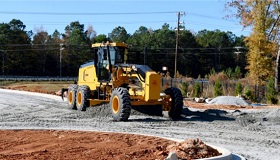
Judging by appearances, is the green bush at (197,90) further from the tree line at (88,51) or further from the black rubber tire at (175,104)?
the tree line at (88,51)

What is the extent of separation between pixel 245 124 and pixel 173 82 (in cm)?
2675

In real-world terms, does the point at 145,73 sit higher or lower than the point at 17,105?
higher

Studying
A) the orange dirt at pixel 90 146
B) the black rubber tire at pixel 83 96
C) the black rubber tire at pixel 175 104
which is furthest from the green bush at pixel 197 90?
the orange dirt at pixel 90 146

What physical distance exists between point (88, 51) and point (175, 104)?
69.1 metres

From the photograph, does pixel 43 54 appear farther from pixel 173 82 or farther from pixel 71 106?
pixel 71 106

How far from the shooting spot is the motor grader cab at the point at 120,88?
1795 cm

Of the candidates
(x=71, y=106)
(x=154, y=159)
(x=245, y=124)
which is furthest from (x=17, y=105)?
(x=154, y=159)

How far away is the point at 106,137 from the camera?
12.1 meters

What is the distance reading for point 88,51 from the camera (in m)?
86.4

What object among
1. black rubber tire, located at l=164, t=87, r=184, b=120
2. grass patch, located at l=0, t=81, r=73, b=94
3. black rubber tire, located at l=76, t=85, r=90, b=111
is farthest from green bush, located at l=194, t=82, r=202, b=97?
black rubber tire, located at l=164, t=87, r=184, b=120

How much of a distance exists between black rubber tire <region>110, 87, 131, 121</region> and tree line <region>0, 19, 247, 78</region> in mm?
55496

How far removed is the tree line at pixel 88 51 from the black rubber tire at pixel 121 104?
55496mm

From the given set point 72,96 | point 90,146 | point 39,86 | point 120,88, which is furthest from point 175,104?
point 39,86

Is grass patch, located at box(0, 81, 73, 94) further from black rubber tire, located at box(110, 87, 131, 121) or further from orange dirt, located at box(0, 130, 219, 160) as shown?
orange dirt, located at box(0, 130, 219, 160)
